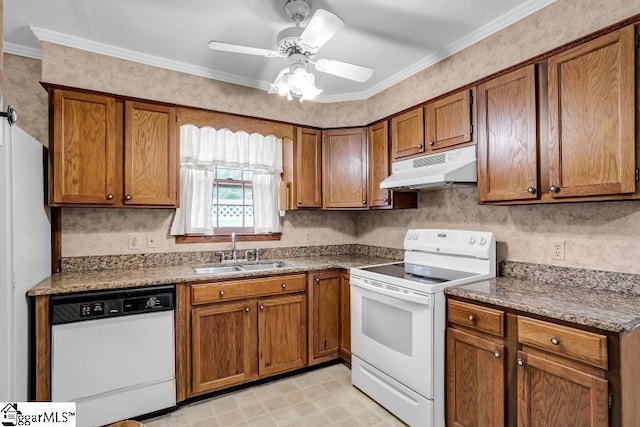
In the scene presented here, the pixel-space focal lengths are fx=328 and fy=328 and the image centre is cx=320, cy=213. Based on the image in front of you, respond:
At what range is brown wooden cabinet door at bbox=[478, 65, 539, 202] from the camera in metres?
1.93

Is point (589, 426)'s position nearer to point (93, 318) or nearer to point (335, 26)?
point (335, 26)

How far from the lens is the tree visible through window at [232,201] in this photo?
3123 mm

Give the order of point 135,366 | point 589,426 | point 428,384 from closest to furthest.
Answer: point 589,426 → point 428,384 → point 135,366

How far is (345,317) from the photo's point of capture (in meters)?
2.96

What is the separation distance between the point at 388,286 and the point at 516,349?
2.68 ft

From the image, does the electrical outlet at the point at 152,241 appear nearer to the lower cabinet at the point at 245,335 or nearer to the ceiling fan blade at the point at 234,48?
the lower cabinet at the point at 245,335

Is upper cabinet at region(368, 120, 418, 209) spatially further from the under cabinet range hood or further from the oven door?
the oven door

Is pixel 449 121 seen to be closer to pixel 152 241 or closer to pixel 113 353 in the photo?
pixel 152 241

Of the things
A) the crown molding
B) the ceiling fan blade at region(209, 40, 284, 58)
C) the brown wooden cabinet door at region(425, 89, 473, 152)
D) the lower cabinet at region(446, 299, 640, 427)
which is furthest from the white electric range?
the crown molding

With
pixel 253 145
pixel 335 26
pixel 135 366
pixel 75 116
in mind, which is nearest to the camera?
pixel 335 26

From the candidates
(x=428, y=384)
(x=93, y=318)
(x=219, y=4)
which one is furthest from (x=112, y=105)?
(x=428, y=384)

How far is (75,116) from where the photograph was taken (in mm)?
2320

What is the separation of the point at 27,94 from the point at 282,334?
2729mm

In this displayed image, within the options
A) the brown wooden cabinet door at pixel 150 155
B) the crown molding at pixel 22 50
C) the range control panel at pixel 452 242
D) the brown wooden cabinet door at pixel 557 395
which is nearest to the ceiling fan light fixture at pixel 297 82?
the brown wooden cabinet door at pixel 150 155
